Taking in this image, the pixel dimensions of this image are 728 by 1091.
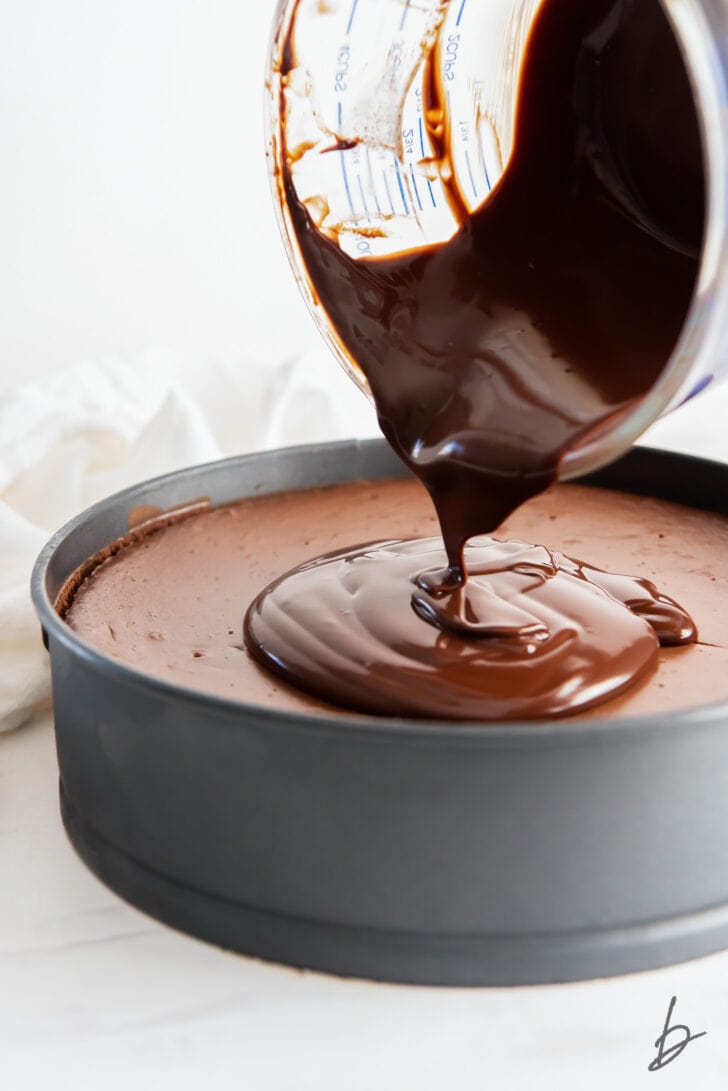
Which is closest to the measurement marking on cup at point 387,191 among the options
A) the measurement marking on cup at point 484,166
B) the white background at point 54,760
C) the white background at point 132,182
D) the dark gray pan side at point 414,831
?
the measurement marking on cup at point 484,166

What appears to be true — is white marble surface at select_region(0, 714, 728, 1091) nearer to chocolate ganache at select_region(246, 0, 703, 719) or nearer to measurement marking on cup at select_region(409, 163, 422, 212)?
chocolate ganache at select_region(246, 0, 703, 719)

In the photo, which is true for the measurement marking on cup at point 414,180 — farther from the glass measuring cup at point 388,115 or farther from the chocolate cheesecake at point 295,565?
the chocolate cheesecake at point 295,565

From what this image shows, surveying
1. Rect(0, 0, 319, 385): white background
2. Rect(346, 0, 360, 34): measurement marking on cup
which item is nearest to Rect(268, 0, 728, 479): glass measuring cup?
Rect(346, 0, 360, 34): measurement marking on cup

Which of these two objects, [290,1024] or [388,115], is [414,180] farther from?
[290,1024]

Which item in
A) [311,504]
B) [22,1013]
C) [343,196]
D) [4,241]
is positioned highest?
[343,196]

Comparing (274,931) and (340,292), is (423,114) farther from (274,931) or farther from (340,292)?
(274,931)

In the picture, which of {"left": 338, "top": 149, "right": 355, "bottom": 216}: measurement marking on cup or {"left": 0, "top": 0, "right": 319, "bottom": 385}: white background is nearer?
{"left": 338, "top": 149, "right": 355, "bottom": 216}: measurement marking on cup

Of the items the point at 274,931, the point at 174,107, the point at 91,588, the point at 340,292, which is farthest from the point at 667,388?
the point at 174,107
